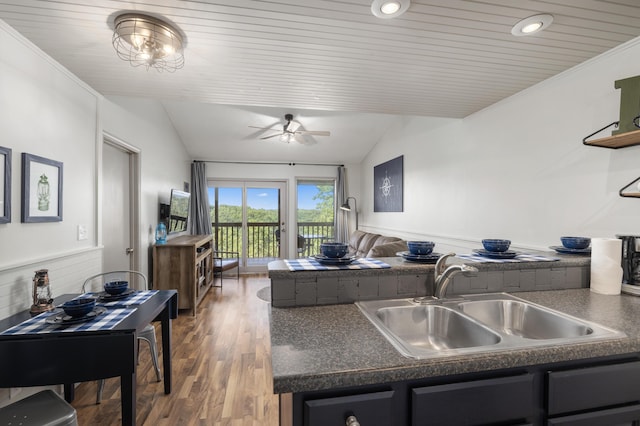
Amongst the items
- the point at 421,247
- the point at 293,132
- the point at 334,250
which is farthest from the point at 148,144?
the point at 421,247

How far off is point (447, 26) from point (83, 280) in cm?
316

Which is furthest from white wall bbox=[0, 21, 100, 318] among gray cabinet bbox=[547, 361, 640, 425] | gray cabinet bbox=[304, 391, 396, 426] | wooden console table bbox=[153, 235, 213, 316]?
gray cabinet bbox=[547, 361, 640, 425]

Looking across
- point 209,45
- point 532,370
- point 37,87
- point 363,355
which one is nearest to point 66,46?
point 37,87

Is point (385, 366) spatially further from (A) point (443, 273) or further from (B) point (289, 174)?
(B) point (289, 174)

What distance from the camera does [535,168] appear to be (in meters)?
2.33

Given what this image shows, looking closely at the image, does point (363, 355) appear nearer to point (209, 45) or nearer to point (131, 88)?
point (209, 45)

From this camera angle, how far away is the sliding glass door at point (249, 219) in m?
5.88

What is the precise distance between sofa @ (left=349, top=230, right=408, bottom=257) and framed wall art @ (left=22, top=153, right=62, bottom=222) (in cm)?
256

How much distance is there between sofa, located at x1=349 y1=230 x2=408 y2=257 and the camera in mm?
3439

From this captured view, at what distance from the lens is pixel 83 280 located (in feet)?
7.52

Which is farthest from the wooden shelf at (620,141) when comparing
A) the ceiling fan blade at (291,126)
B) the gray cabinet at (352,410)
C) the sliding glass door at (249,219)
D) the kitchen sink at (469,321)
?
the sliding glass door at (249,219)

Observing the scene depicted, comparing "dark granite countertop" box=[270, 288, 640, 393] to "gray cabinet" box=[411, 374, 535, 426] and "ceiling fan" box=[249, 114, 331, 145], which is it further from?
"ceiling fan" box=[249, 114, 331, 145]

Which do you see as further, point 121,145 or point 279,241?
point 279,241

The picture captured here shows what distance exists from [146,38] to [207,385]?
2.33m
